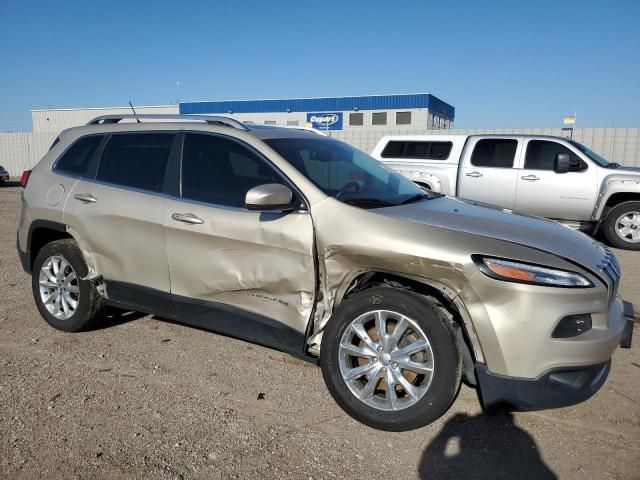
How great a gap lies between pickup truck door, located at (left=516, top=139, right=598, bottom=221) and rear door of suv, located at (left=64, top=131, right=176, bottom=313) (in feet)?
23.3

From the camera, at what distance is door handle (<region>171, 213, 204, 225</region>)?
11.6 feet

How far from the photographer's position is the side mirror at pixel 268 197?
3082 mm

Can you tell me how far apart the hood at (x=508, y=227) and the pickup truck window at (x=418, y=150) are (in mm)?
6501

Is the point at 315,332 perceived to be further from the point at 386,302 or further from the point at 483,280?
the point at 483,280

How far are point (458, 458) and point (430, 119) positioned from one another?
41.7 meters

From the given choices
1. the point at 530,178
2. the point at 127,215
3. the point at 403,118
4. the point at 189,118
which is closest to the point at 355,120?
the point at 403,118

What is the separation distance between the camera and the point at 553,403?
2723mm

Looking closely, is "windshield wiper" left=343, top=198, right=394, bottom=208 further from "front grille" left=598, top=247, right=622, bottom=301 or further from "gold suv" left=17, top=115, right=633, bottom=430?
"front grille" left=598, top=247, right=622, bottom=301

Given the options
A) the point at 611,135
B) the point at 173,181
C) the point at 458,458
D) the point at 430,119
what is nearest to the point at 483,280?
the point at 458,458

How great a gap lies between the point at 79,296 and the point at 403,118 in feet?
131

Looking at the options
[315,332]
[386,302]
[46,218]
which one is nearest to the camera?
[386,302]

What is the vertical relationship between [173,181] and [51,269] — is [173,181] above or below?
above

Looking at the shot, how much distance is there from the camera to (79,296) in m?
4.26

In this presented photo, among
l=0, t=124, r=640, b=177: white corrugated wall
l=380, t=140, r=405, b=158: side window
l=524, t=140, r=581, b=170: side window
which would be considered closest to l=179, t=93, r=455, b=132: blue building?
l=0, t=124, r=640, b=177: white corrugated wall
